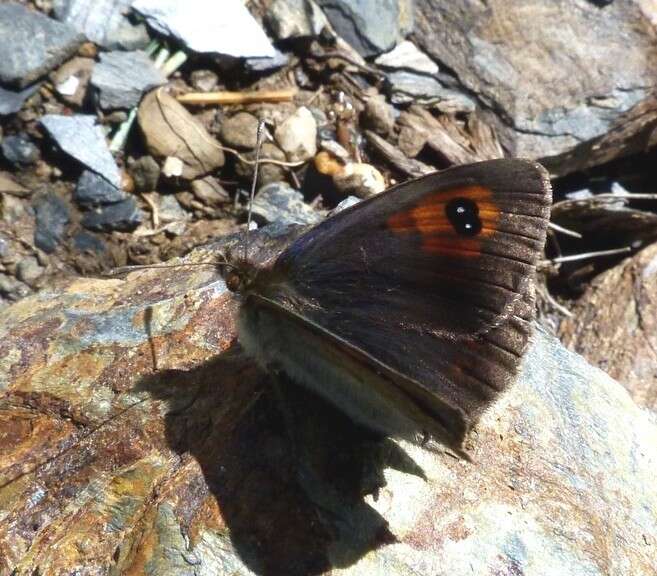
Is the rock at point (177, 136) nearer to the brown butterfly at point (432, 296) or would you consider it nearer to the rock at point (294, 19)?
the rock at point (294, 19)

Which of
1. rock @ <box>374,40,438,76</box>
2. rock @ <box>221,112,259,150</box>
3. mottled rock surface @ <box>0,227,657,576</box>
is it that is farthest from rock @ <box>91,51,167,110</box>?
mottled rock surface @ <box>0,227,657,576</box>

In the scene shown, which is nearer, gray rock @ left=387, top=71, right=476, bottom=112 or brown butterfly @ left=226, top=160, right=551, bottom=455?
brown butterfly @ left=226, top=160, right=551, bottom=455

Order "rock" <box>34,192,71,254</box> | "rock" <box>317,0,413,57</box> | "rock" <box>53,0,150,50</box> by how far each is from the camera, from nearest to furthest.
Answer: "rock" <box>34,192,71,254</box>
"rock" <box>53,0,150,50</box>
"rock" <box>317,0,413,57</box>

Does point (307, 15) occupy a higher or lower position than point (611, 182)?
higher

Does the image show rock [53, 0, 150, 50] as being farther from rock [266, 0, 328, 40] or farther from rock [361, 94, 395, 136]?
rock [361, 94, 395, 136]

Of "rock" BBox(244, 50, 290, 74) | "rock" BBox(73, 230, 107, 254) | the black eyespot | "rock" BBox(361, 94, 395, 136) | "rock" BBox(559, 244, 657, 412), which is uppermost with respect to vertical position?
the black eyespot

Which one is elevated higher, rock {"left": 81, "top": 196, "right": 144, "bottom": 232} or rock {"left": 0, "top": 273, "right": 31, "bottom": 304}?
rock {"left": 81, "top": 196, "right": 144, "bottom": 232}

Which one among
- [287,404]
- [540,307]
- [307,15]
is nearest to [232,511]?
[287,404]

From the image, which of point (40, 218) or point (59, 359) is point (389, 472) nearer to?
point (59, 359)
